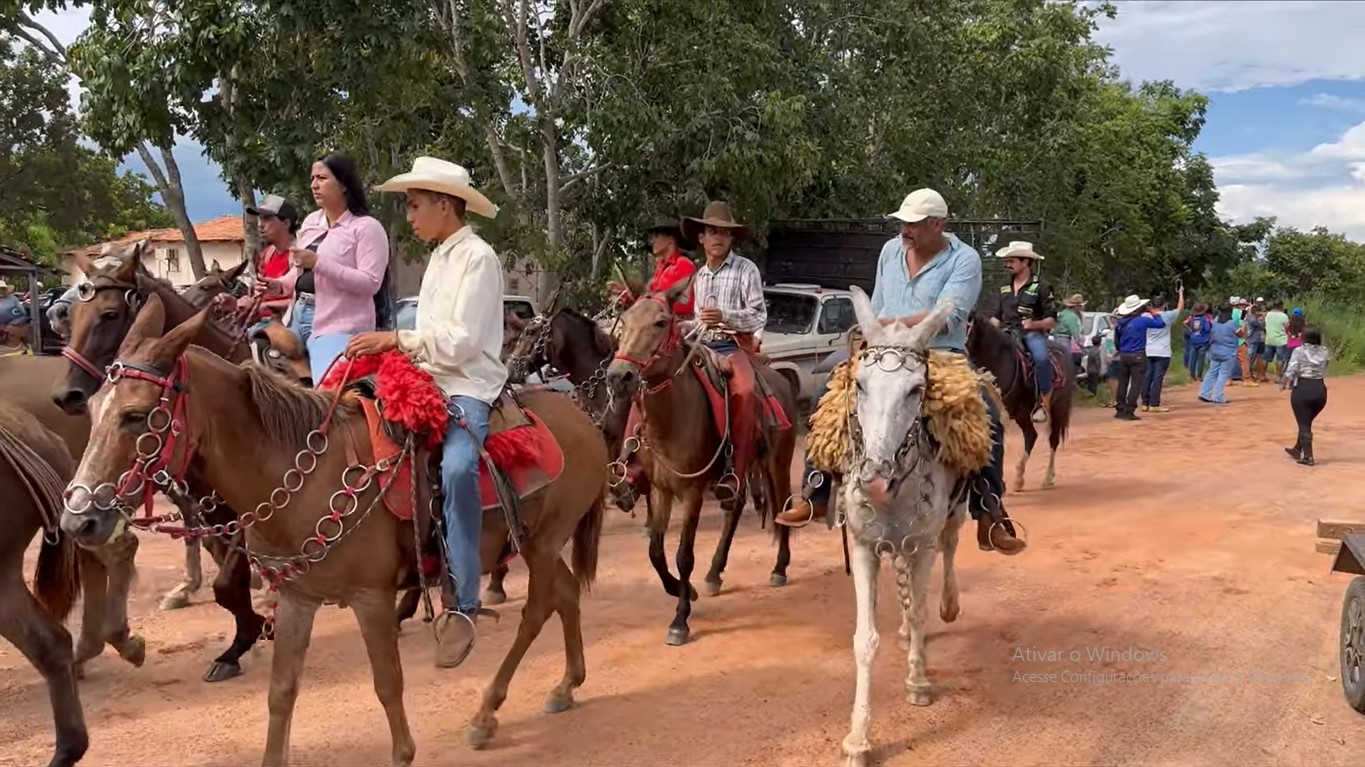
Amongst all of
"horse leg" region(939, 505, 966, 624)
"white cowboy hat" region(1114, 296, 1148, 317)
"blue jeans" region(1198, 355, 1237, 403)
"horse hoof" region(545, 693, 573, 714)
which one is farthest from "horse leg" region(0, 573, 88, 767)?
"blue jeans" region(1198, 355, 1237, 403)

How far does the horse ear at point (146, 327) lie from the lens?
349cm

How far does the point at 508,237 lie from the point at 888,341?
32.0 ft

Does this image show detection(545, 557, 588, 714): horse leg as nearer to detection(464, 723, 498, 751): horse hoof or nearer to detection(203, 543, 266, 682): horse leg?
detection(464, 723, 498, 751): horse hoof

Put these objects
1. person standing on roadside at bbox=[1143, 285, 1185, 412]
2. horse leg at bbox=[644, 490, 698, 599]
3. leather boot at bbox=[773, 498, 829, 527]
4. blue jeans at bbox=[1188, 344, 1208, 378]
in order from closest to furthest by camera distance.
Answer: leather boot at bbox=[773, 498, 829, 527], horse leg at bbox=[644, 490, 698, 599], person standing on roadside at bbox=[1143, 285, 1185, 412], blue jeans at bbox=[1188, 344, 1208, 378]

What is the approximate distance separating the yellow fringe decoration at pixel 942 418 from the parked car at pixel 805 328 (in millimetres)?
7436

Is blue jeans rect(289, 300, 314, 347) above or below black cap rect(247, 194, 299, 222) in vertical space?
below

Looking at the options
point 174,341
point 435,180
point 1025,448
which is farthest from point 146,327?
point 1025,448

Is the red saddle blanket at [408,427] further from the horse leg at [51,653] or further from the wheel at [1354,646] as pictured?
the wheel at [1354,646]

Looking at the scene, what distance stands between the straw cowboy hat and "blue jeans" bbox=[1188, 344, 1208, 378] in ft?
62.0

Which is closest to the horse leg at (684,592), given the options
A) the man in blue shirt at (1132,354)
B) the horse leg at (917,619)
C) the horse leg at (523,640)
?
the horse leg at (523,640)

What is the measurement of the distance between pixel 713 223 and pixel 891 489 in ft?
12.2

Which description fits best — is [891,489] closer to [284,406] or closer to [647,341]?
[647,341]

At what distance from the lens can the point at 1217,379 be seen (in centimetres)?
1927

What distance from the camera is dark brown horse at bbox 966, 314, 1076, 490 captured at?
9.94m
